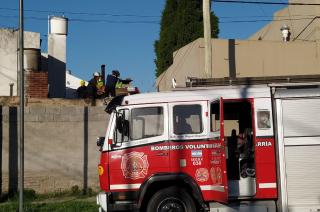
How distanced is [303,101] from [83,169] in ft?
23.5

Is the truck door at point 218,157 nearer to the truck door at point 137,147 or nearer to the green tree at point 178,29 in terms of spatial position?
the truck door at point 137,147

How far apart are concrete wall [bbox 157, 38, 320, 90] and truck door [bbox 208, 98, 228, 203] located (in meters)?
→ 7.93

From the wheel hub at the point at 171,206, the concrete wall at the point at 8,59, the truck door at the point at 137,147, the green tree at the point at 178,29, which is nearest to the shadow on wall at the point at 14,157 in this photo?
the truck door at the point at 137,147

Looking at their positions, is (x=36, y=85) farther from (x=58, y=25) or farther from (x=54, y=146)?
(x=58, y=25)

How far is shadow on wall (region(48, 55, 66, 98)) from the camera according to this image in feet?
83.1

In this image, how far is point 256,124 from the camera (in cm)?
1034

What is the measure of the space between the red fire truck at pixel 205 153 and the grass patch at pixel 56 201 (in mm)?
3133

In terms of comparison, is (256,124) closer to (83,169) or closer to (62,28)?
(83,169)

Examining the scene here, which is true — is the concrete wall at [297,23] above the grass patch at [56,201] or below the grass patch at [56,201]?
above

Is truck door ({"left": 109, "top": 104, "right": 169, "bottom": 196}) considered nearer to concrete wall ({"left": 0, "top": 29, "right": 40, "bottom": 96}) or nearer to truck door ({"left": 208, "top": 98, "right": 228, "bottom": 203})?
truck door ({"left": 208, "top": 98, "right": 228, "bottom": 203})

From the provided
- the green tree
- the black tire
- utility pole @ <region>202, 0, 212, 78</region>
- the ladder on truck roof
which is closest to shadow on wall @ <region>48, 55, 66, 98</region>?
utility pole @ <region>202, 0, 212, 78</region>

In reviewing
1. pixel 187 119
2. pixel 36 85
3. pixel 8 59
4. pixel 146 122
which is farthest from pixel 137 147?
pixel 8 59

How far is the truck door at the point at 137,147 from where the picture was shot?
10156mm

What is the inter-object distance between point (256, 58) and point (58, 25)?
12164 mm
